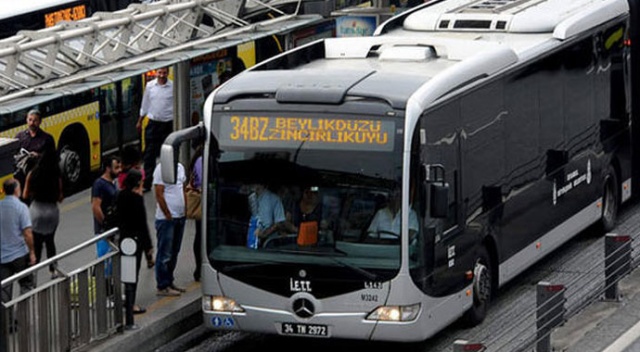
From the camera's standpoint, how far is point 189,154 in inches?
862

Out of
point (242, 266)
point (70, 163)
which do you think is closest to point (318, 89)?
point (242, 266)

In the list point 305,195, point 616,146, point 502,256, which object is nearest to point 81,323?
point 305,195

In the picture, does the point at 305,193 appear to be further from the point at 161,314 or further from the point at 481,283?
the point at 481,283

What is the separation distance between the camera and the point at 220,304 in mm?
15992

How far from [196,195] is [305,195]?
96.1 inches

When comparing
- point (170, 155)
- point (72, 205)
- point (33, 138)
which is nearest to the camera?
point (170, 155)

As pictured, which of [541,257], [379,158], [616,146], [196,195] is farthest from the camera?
[616,146]

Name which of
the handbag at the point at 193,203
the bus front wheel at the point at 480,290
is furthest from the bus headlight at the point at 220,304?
the bus front wheel at the point at 480,290

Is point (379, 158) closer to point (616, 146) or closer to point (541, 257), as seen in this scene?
point (541, 257)

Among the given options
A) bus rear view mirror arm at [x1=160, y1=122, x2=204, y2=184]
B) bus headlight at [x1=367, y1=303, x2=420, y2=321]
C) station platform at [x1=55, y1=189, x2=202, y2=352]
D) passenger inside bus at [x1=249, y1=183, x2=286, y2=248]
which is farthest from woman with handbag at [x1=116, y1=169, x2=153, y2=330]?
bus headlight at [x1=367, y1=303, x2=420, y2=321]

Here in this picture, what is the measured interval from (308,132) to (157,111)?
811 centimetres

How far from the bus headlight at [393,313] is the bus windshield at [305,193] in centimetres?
31

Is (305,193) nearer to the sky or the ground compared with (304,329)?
nearer to the sky

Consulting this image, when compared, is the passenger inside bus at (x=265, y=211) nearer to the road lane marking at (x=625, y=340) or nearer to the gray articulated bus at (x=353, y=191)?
the gray articulated bus at (x=353, y=191)
